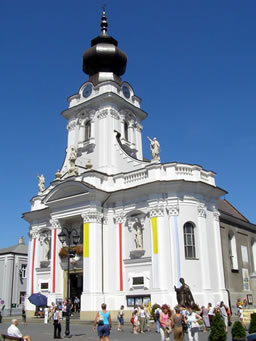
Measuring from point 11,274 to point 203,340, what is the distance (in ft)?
125

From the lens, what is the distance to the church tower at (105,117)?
1324 inches

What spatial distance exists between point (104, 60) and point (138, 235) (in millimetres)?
18233

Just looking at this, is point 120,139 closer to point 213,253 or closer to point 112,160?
point 112,160

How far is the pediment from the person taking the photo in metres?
29.6

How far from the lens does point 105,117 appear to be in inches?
1367

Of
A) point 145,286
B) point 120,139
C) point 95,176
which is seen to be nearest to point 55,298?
point 145,286

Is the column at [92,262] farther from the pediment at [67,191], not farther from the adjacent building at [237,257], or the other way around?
the adjacent building at [237,257]

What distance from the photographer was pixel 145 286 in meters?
27.4

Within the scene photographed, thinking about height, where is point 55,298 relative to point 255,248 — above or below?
below

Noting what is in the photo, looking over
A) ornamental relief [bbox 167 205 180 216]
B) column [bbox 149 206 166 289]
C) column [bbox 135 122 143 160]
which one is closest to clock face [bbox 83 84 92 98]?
column [bbox 135 122 143 160]

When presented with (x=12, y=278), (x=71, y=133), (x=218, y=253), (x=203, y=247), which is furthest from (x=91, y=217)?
(x=12, y=278)

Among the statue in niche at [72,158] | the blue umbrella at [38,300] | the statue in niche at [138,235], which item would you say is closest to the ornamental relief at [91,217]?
the statue in niche at [138,235]

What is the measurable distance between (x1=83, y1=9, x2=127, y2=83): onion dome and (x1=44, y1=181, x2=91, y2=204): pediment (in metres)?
11.9

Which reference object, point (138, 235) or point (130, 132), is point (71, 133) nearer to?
point (130, 132)
